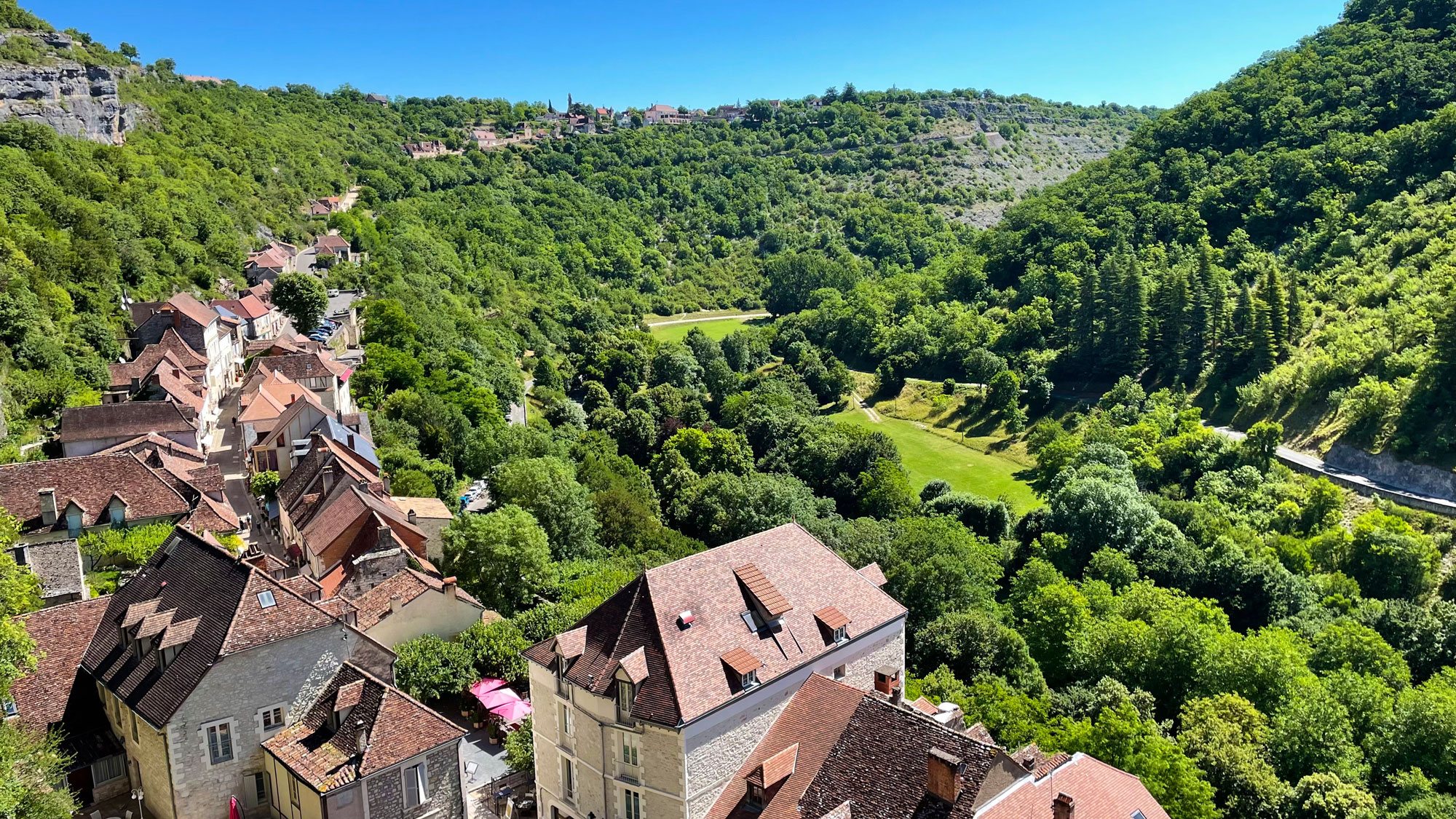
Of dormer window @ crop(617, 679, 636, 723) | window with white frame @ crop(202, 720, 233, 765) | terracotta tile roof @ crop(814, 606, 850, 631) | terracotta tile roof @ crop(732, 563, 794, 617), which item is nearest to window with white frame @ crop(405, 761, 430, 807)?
window with white frame @ crop(202, 720, 233, 765)

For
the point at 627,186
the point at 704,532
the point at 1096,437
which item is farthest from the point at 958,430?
the point at 627,186

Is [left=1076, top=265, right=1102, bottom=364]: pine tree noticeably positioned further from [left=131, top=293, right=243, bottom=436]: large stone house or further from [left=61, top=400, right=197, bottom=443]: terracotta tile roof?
[left=61, top=400, right=197, bottom=443]: terracotta tile roof

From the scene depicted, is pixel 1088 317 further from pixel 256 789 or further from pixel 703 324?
pixel 256 789

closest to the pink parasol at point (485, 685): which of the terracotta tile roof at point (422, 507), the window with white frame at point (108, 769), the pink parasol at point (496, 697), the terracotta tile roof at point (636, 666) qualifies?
the pink parasol at point (496, 697)

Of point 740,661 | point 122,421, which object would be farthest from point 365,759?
point 122,421

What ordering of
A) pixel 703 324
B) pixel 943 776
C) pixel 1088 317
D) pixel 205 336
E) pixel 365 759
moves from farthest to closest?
pixel 703 324 < pixel 1088 317 < pixel 205 336 < pixel 365 759 < pixel 943 776

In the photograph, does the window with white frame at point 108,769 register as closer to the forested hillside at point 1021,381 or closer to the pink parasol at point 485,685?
the forested hillside at point 1021,381

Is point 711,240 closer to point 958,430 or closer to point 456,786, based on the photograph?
point 958,430
